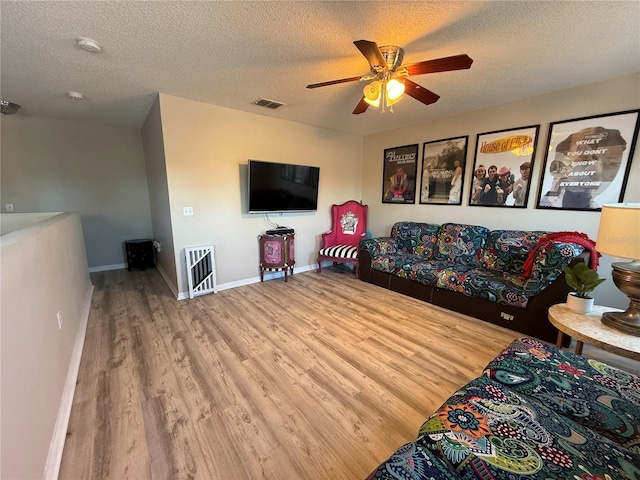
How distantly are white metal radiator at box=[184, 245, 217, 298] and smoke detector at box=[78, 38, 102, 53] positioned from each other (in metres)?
2.04

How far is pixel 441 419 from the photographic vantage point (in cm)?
101

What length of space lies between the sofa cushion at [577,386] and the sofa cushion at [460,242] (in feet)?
6.70

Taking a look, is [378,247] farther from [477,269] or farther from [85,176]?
[85,176]

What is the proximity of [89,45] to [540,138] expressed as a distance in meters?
4.40

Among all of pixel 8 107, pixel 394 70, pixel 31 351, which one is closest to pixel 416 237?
pixel 394 70

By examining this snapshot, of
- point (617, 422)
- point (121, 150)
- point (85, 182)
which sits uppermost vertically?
point (121, 150)

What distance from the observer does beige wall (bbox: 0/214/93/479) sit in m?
0.94

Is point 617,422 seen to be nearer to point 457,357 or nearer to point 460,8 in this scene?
point 457,357

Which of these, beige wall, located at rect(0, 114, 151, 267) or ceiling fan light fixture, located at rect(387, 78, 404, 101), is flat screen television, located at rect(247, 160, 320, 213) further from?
beige wall, located at rect(0, 114, 151, 267)

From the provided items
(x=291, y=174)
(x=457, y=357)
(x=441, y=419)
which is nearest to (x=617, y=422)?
(x=441, y=419)

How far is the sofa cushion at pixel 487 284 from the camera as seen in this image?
2507 mm

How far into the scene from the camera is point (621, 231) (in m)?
1.49

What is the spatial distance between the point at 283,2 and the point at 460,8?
1.10 m

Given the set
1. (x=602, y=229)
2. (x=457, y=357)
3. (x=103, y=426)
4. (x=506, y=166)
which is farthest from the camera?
(x=506, y=166)
